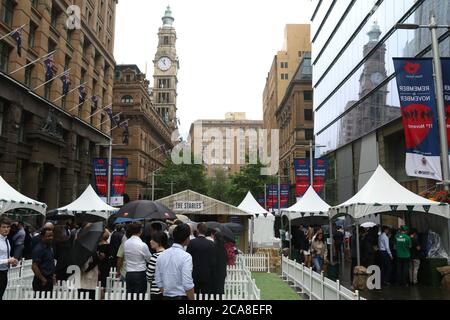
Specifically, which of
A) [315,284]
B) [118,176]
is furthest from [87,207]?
[315,284]

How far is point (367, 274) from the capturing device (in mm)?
13492

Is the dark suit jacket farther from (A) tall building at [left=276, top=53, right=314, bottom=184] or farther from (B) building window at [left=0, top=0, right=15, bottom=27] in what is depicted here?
(A) tall building at [left=276, top=53, right=314, bottom=184]

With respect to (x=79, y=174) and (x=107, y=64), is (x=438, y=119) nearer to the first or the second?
(x=79, y=174)

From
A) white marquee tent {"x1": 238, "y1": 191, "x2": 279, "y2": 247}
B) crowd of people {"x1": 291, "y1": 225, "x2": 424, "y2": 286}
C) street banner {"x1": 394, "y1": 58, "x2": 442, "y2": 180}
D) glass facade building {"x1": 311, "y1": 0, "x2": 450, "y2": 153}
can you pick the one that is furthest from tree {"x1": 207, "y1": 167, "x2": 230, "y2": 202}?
street banner {"x1": 394, "y1": 58, "x2": 442, "y2": 180}

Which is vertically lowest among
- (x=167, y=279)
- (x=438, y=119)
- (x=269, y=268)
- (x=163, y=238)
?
(x=269, y=268)

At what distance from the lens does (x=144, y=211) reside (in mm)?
12914

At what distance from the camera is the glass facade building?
84.7 feet

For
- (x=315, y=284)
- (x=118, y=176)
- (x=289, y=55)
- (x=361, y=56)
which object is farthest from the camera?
(x=289, y=55)

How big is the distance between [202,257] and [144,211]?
589cm

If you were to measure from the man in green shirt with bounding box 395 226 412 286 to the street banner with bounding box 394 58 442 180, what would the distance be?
3.63m

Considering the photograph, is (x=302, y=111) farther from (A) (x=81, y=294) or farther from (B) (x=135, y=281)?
(A) (x=81, y=294)

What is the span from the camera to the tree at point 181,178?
70750 millimetres
